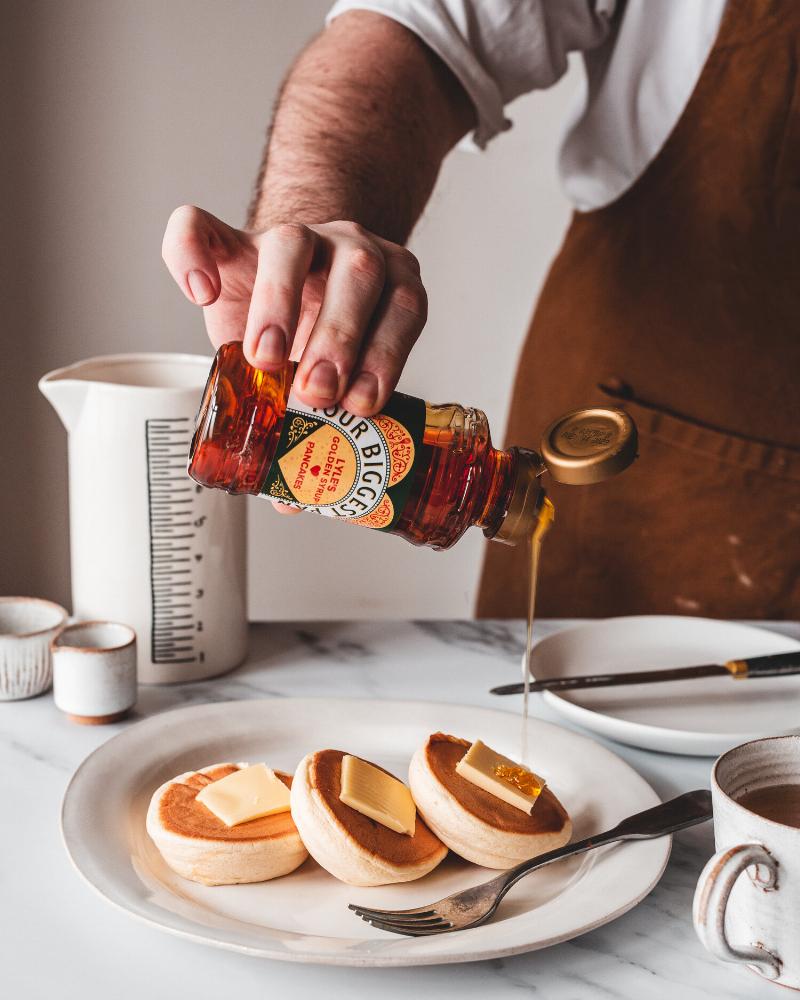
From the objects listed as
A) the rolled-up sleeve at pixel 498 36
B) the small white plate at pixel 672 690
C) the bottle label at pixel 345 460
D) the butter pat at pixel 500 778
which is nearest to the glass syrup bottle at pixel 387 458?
the bottle label at pixel 345 460

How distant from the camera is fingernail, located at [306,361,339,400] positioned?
27.8 inches

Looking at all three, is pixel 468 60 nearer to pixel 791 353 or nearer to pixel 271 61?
pixel 791 353

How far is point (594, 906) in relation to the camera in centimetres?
70

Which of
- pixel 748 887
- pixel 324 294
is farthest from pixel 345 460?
pixel 748 887

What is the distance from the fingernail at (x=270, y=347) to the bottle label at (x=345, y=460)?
0.03 metres

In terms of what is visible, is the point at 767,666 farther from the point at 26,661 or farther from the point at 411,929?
the point at 26,661

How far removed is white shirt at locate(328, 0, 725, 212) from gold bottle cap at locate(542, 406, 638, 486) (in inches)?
27.7

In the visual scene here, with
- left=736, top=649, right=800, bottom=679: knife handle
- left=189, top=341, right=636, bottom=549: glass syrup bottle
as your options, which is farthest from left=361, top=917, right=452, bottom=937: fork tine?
left=736, top=649, right=800, bottom=679: knife handle

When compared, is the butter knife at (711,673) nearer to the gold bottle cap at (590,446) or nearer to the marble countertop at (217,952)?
the marble countertop at (217,952)

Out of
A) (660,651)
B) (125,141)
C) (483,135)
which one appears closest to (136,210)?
(125,141)

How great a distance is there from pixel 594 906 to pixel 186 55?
1.80 meters

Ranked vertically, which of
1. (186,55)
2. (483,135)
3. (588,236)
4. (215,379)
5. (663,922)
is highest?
(186,55)

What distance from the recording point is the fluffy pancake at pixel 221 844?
29.1 inches

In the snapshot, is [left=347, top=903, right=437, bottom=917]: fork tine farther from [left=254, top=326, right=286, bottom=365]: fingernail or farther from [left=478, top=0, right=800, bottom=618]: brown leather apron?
[left=478, top=0, right=800, bottom=618]: brown leather apron
